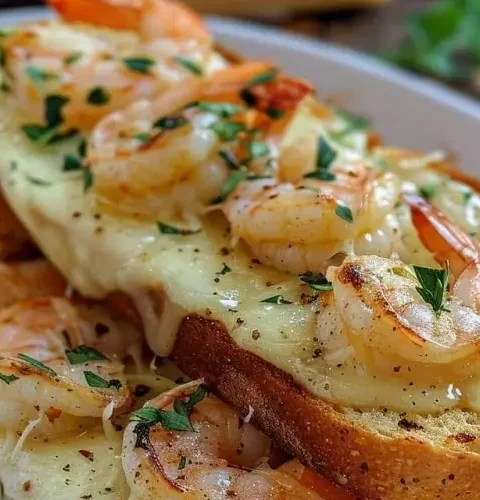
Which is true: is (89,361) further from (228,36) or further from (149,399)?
(228,36)

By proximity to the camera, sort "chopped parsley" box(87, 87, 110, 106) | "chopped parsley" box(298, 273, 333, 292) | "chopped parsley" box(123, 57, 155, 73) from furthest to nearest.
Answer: "chopped parsley" box(123, 57, 155, 73) → "chopped parsley" box(87, 87, 110, 106) → "chopped parsley" box(298, 273, 333, 292)

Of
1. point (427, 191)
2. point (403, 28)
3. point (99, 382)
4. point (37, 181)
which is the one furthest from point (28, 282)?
point (403, 28)

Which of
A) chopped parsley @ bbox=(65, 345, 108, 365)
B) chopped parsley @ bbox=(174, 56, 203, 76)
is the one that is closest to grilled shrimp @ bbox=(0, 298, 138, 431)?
chopped parsley @ bbox=(65, 345, 108, 365)

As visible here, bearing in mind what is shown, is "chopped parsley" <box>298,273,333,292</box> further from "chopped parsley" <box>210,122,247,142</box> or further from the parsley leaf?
"chopped parsley" <box>210,122,247,142</box>

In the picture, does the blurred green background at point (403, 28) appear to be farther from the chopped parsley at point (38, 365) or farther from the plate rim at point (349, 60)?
the chopped parsley at point (38, 365)

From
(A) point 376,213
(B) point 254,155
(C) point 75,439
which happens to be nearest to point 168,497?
(C) point 75,439

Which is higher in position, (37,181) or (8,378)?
(37,181)

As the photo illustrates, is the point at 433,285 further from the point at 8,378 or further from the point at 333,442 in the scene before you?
the point at 8,378

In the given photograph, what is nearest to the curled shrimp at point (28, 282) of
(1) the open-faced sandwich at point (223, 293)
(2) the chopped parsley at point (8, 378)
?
(1) the open-faced sandwich at point (223, 293)
